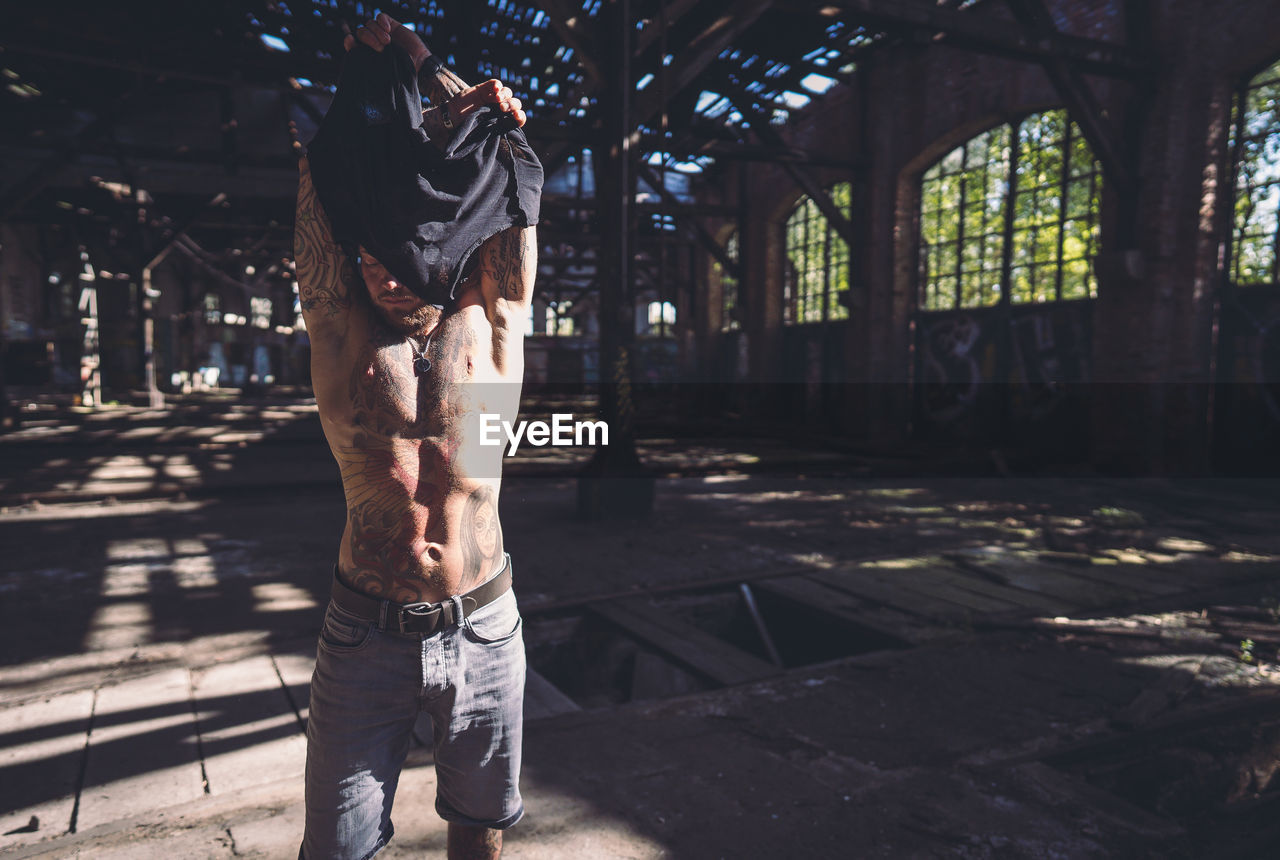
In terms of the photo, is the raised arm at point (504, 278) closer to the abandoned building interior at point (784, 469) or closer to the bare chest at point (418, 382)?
the bare chest at point (418, 382)

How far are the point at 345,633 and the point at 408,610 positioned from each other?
0.44ft

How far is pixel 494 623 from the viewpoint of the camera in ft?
5.02

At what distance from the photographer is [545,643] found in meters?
3.94

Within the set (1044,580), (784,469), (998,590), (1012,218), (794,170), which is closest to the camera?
(998,590)

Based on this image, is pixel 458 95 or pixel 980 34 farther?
pixel 980 34

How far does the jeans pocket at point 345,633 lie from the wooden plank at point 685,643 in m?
2.24

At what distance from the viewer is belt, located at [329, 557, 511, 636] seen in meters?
1.43

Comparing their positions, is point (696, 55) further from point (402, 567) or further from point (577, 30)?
point (402, 567)

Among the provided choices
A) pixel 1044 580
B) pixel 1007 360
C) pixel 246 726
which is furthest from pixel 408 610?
pixel 1007 360

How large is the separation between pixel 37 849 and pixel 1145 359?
1030 centimetres

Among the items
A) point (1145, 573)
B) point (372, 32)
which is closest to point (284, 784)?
point (372, 32)

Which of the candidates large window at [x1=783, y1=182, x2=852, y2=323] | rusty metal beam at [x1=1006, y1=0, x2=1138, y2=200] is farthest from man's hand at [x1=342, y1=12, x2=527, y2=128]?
large window at [x1=783, y1=182, x2=852, y2=323]

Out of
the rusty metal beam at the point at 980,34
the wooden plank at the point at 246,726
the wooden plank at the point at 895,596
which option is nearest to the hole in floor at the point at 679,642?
the wooden plank at the point at 895,596

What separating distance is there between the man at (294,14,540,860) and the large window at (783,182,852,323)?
13.5 meters
